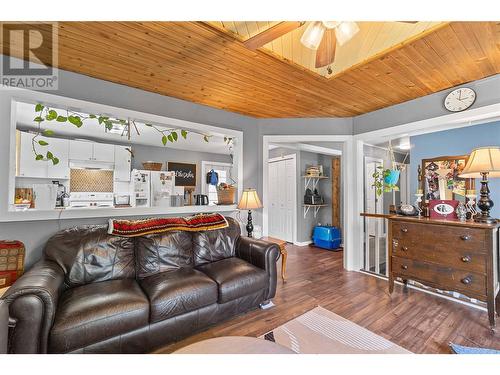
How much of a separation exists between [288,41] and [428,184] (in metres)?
3.61

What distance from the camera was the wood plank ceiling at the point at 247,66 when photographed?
169cm

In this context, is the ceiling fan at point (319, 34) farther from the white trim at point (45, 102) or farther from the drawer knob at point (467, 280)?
the drawer knob at point (467, 280)

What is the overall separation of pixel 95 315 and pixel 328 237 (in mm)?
4294

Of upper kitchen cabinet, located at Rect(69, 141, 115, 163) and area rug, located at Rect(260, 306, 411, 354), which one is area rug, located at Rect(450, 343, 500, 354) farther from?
upper kitchen cabinet, located at Rect(69, 141, 115, 163)

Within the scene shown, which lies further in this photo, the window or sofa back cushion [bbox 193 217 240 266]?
the window

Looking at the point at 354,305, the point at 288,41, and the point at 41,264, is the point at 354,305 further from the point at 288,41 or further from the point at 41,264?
the point at 41,264

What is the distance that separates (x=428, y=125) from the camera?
2.75 m

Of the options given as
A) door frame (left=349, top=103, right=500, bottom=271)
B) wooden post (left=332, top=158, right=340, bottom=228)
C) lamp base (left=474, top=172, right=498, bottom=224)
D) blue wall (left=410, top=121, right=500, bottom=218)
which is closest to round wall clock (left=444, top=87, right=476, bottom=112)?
door frame (left=349, top=103, right=500, bottom=271)

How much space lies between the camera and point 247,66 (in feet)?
7.05

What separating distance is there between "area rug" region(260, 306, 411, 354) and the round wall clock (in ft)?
8.59

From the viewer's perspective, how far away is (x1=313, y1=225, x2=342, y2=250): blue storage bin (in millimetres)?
4742

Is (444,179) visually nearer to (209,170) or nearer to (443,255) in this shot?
(443,255)
